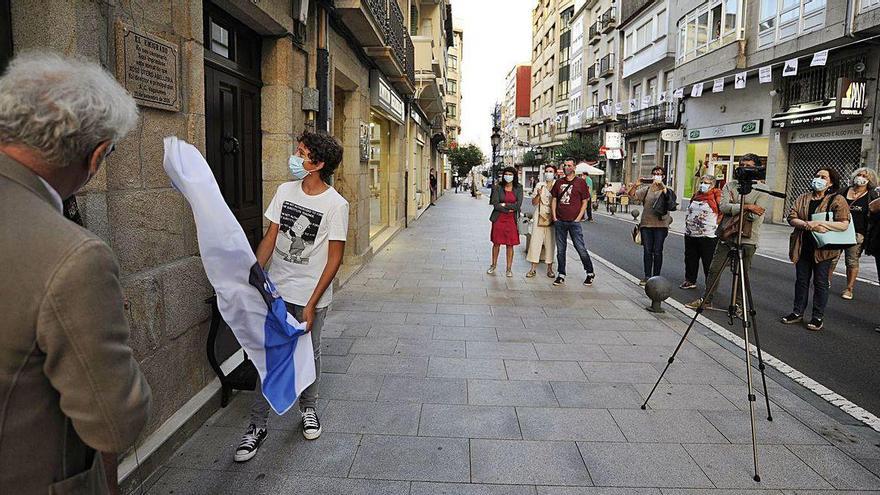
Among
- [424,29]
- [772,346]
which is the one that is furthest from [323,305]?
[424,29]

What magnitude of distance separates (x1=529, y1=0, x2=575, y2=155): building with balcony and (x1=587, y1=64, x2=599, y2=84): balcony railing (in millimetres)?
8685

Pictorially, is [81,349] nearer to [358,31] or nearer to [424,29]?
[358,31]

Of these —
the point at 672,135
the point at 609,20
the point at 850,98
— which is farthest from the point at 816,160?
the point at 609,20

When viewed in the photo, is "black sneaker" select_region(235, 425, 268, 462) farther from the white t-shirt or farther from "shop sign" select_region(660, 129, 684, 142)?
"shop sign" select_region(660, 129, 684, 142)

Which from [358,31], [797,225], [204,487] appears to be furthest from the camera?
[358,31]

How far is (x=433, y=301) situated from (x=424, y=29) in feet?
56.8

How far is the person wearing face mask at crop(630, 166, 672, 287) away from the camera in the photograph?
8734 mm

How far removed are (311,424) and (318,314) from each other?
2.34 ft

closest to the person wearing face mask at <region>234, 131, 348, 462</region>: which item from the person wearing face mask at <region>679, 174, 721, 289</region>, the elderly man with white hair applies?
the elderly man with white hair

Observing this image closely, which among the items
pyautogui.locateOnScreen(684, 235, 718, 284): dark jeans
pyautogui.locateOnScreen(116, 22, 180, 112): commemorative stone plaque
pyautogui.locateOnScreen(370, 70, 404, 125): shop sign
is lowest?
pyautogui.locateOnScreen(684, 235, 718, 284): dark jeans

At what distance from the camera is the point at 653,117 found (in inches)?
1304

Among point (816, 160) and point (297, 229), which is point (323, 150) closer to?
point (297, 229)

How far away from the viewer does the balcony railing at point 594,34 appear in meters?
44.1

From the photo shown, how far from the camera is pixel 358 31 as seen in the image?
916cm
